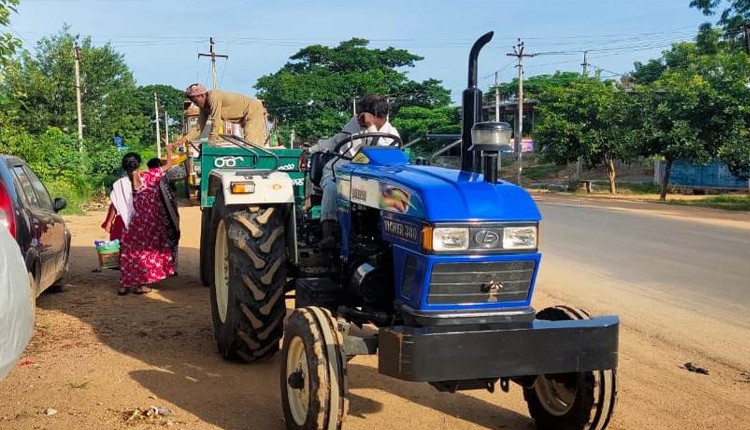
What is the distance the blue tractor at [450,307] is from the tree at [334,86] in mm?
44140

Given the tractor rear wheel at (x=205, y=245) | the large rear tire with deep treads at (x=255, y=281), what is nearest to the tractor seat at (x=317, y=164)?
the large rear tire with deep treads at (x=255, y=281)

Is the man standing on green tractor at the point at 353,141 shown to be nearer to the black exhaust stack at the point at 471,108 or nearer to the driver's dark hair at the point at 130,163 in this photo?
the black exhaust stack at the point at 471,108

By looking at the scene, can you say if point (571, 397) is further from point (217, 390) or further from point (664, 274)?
point (664, 274)

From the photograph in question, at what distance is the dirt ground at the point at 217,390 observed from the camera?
459 cm

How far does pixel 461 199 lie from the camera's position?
389 cm

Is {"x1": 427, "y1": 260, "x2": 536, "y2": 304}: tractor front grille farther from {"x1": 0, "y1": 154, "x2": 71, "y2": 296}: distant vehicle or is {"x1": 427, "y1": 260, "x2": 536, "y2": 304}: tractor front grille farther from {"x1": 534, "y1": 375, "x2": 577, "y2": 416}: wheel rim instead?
{"x1": 0, "y1": 154, "x2": 71, "y2": 296}: distant vehicle

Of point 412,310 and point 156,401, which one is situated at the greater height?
point 412,310

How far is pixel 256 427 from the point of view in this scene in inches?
174

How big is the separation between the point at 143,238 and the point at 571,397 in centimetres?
545

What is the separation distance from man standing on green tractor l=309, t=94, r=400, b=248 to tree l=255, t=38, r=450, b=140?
4267 cm

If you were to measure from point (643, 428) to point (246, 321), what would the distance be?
2689 millimetres

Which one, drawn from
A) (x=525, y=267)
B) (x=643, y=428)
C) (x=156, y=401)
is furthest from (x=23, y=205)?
(x=643, y=428)

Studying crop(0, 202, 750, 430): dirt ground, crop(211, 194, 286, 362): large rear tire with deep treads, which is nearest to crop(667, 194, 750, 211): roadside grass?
crop(0, 202, 750, 430): dirt ground

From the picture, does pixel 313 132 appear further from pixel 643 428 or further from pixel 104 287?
pixel 643 428
